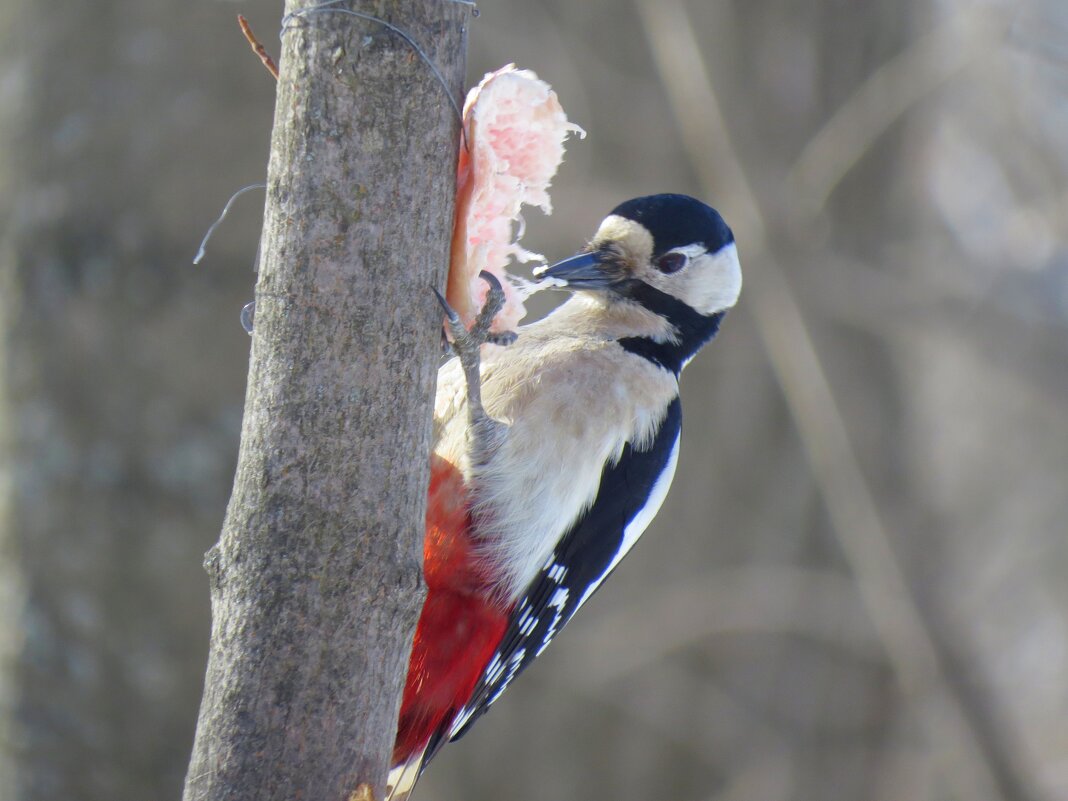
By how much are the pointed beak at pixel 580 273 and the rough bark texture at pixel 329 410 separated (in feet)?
3.11

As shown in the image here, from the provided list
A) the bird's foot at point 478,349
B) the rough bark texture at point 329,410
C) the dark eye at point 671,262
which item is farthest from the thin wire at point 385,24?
the dark eye at point 671,262

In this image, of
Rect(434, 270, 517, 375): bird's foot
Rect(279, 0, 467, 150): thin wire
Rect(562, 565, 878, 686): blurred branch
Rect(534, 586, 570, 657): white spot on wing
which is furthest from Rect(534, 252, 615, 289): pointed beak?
Rect(562, 565, 878, 686): blurred branch

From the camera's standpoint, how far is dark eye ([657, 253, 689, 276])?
279cm

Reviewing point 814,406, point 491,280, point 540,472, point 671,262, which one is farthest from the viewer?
point 814,406

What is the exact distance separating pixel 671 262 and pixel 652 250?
2.2 inches

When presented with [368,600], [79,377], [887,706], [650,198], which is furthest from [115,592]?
[887,706]

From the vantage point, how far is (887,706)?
5.24m

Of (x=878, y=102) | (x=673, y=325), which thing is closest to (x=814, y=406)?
(x=878, y=102)

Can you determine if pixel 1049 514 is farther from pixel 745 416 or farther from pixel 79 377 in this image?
pixel 79 377

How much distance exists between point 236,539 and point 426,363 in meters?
0.37

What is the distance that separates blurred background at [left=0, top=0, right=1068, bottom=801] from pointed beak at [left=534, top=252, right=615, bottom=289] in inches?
64.8

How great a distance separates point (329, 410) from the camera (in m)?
1.63

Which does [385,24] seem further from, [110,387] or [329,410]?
[110,387]

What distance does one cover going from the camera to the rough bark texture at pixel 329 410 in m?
1.61
